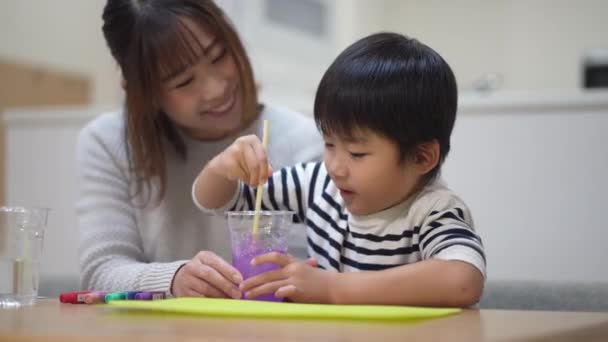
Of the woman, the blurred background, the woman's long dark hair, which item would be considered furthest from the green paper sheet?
the blurred background

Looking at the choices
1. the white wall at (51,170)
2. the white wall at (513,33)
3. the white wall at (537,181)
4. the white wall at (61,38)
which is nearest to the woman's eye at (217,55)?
the white wall at (537,181)

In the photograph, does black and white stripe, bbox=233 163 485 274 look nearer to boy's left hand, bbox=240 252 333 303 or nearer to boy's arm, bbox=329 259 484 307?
boy's arm, bbox=329 259 484 307

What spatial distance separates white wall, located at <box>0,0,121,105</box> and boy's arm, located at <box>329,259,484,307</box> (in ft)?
10.5

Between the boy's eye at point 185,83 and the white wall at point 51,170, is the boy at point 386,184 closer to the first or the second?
the boy's eye at point 185,83

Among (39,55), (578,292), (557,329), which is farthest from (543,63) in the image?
(557,329)

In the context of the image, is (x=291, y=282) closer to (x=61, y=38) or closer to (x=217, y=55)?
(x=217, y=55)

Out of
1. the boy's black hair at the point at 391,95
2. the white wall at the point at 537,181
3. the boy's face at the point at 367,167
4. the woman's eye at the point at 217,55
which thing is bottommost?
the white wall at the point at 537,181

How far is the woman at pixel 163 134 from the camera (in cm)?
150

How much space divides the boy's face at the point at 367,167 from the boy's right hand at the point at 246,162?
0.09 meters

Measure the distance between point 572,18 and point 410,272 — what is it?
4211 mm

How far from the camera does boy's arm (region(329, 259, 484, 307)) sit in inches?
38.0

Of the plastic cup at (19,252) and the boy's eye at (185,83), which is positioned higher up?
the boy's eye at (185,83)

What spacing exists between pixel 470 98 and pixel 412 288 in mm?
1295

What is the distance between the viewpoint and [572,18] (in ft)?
15.8
